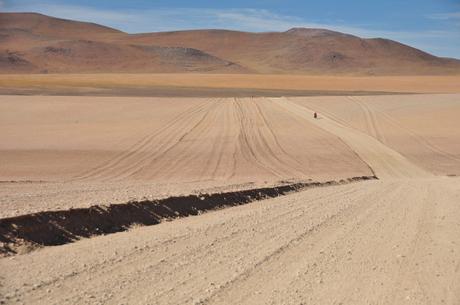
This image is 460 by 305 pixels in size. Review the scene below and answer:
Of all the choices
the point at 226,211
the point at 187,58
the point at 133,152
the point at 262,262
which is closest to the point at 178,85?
the point at 133,152

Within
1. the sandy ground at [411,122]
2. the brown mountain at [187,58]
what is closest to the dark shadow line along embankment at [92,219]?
the sandy ground at [411,122]

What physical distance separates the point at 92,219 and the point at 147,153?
13.8 m

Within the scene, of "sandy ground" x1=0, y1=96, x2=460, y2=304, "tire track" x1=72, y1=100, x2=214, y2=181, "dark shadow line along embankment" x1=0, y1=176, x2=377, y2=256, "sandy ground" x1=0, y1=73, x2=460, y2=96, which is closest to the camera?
"sandy ground" x1=0, y1=96, x2=460, y2=304

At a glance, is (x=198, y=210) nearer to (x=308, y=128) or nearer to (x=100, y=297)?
(x=100, y=297)

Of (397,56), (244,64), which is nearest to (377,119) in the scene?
(244,64)

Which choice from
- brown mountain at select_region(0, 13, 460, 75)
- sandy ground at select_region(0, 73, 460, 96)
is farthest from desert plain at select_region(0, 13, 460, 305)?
brown mountain at select_region(0, 13, 460, 75)

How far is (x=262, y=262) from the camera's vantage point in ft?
24.7

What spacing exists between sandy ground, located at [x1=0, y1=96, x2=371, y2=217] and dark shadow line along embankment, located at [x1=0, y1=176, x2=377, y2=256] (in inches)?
12.6

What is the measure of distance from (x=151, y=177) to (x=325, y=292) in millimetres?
11602

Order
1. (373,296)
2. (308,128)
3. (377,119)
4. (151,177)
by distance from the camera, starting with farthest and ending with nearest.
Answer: (377,119), (308,128), (151,177), (373,296)

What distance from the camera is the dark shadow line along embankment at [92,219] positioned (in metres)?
7.97

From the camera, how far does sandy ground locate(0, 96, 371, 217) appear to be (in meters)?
12.9

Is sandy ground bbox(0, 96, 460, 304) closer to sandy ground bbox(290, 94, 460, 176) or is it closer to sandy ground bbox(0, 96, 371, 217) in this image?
sandy ground bbox(0, 96, 371, 217)

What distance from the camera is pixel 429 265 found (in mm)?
A: 7707
